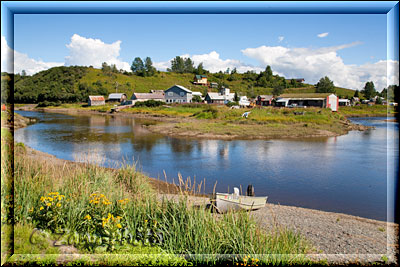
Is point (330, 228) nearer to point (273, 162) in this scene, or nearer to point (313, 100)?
point (273, 162)

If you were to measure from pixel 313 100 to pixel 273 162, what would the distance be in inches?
1486

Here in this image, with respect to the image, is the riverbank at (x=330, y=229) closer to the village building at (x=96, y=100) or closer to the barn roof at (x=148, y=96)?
the barn roof at (x=148, y=96)

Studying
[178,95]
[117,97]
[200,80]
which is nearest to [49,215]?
[178,95]

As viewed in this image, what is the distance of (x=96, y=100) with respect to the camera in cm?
7950

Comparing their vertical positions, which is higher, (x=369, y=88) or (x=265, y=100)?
(x=265, y=100)

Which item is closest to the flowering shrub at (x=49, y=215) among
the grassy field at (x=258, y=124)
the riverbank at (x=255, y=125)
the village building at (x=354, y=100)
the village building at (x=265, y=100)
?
the riverbank at (x=255, y=125)

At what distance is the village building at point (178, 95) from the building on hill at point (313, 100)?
2191 centimetres

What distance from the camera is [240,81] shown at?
83250 mm

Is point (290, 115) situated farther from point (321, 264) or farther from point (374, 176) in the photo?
point (321, 264)

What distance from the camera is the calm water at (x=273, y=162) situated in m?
13.3

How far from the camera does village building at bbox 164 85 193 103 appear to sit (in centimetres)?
7000

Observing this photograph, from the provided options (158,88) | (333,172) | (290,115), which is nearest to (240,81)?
(158,88)

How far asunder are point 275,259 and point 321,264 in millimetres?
635

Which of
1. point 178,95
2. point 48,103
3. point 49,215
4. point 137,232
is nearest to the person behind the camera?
point 49,215
